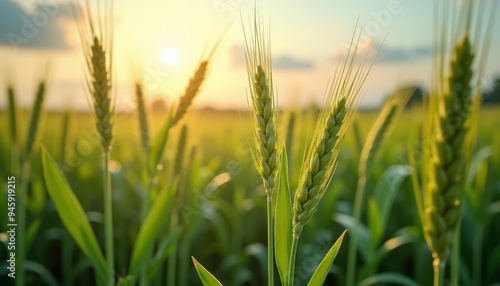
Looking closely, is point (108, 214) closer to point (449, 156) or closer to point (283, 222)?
point (283, 222)

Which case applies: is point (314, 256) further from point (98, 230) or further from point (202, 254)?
point (98, 230)

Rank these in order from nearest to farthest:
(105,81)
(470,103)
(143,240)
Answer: (470,103), (105,81), (143,240)

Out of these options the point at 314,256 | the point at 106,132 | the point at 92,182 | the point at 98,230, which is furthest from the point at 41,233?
the point at 106,132

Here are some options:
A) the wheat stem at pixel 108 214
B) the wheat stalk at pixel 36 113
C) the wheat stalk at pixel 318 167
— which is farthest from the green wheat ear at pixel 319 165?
the wheat stalk at pixel 36 113

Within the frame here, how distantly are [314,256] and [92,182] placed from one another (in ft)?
8.93

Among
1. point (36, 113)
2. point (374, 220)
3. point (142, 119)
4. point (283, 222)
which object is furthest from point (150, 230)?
point (374, 220)

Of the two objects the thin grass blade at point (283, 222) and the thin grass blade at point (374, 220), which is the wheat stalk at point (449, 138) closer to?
the thin grass blade at point (283, 222)

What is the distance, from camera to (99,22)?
1483mm

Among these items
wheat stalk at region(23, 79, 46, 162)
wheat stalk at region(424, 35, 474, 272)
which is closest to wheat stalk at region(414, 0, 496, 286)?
wheat stalk at region(424, 35, 474, 272)

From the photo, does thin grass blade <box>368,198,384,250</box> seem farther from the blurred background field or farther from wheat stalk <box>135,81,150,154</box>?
wheat stalk <box>135,81,150,154</box>

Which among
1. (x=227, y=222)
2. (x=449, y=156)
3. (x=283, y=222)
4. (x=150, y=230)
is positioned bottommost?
(x=227, y=222)

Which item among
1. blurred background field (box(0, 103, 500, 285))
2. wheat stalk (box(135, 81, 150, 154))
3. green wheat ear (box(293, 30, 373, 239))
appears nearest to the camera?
green wheat ear (box(293, 30, 373, 239))

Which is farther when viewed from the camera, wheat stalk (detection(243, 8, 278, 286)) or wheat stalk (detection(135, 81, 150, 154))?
wheat stalk (detection(135, 81, 150, 154))

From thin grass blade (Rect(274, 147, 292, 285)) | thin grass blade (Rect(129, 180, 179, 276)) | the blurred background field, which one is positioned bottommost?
the blurred background field
